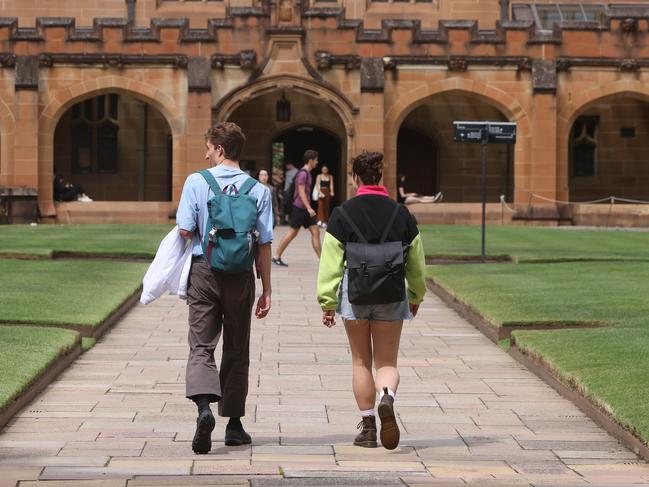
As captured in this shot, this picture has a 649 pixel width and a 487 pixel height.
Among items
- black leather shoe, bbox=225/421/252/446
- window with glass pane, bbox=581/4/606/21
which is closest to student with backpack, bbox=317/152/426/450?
black leather shoe, bbox=225/421/252/446

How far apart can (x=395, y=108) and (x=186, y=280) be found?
90.0 feet

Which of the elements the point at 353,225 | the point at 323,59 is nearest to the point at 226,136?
the point at 353,225

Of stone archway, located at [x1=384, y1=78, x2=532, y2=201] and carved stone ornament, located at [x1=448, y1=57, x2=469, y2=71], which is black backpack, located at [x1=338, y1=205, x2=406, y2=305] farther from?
carved stone ornament, located at [x1=448, y1=57, x2=469, y2=71]

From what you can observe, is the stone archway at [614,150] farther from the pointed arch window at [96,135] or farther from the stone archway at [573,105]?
the pointed arch window at [96,135]

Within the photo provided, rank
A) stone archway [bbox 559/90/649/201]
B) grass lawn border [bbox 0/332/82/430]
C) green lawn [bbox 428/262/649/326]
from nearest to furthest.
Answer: grass lawn border [bbox 0/332/82/430], green lawn [bbox 428/262/649/326], stone archway [bbox 559/90/649/201]

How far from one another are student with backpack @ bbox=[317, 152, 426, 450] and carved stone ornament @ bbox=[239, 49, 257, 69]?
2649cm

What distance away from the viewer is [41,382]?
34.0 ft

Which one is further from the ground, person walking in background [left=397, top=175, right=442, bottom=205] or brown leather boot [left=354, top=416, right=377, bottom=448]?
person walking in background [left=397, top=175, right=442, bottom=205]

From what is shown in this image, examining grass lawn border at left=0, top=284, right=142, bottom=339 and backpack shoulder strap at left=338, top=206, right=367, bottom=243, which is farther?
grass lawn border at left=0, top=284, right=142, bottom=339

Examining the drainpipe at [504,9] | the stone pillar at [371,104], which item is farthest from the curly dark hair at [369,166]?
the drainpipe at [504,9]

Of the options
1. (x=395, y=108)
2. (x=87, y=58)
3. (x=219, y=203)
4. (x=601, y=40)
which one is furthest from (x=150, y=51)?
(x=219, y=203)

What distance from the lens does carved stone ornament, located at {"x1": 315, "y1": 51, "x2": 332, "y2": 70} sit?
34.9 m

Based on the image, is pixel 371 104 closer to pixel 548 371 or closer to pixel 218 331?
pixel 548 371

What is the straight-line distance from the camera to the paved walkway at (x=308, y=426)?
746 centimetres
